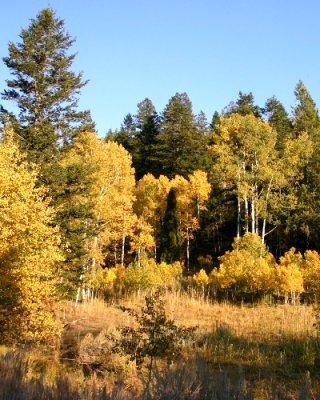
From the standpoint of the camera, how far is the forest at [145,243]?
9023 millimetres

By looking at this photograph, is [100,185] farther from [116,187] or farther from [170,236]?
[170,236]

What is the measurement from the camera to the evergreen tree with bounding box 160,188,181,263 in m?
34.6

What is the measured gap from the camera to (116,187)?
25406 mm

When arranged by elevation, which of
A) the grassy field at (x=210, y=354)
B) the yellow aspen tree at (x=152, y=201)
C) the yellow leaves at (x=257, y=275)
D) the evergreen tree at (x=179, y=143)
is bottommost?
the grassy field at (x=210, y=354)

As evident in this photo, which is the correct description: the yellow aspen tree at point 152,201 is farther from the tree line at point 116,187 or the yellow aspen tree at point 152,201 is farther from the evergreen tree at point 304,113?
the evergreen tree at point 304,113

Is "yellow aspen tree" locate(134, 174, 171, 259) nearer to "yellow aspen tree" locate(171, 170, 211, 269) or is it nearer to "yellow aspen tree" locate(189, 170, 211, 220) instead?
"yellow aspen tree" locate(171, 170, 211, 269)

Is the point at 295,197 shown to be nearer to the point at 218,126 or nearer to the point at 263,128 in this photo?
the point at 263,128

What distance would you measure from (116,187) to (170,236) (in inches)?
424

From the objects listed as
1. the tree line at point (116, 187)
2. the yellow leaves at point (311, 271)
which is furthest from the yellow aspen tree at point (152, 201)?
the yellow leaves at point (311, 271)

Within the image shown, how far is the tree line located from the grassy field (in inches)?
54.2

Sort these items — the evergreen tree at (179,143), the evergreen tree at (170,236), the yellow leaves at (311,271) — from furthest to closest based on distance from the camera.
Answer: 1. the evergreen tree at (179,143)
2. the evergreen tree at (170,236)
3. the yellow leaves at (311,271)

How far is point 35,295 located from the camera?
991 centimetres

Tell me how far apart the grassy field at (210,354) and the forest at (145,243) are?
45mm

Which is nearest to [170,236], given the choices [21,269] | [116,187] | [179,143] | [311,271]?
[116,187]
